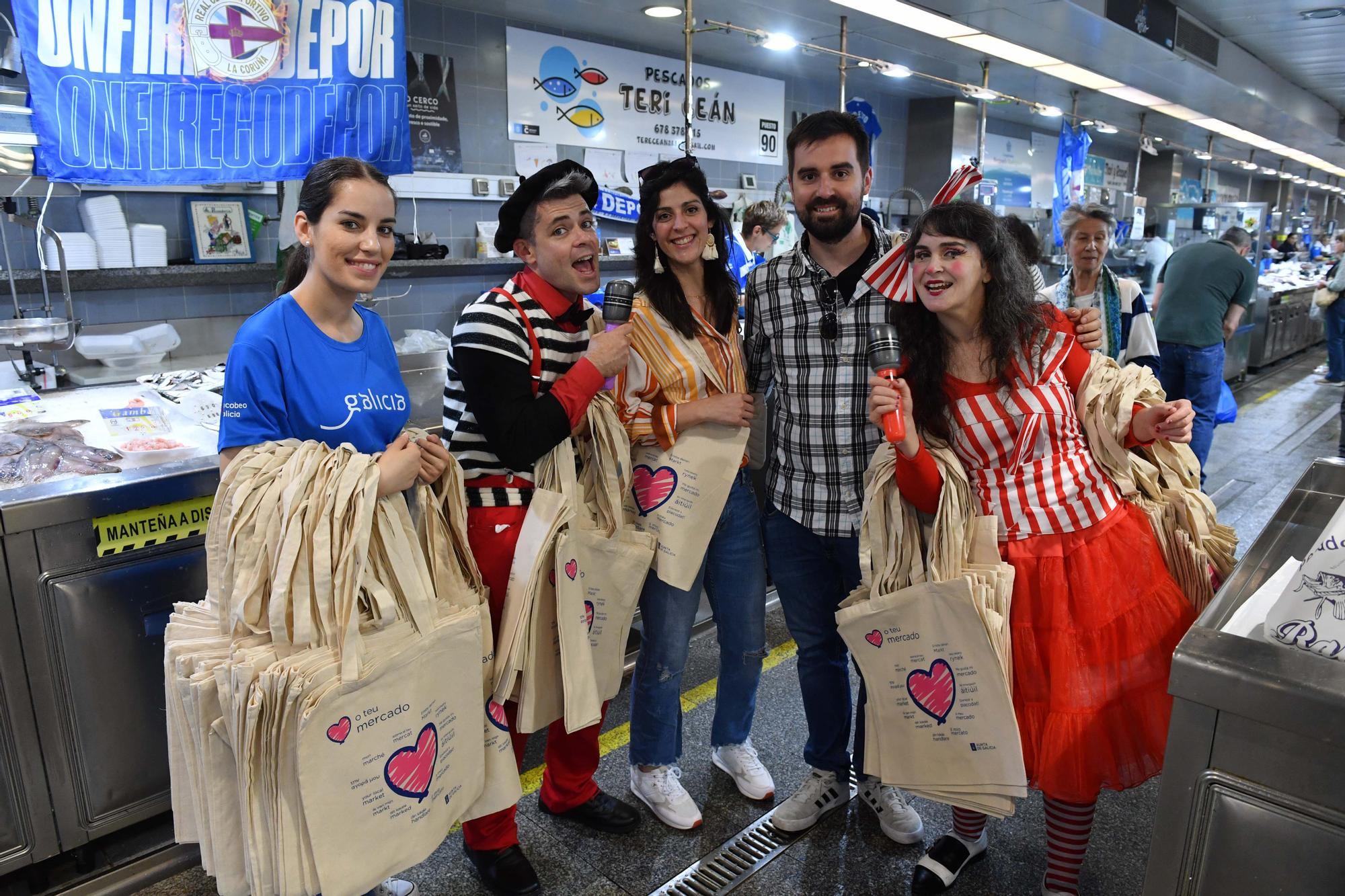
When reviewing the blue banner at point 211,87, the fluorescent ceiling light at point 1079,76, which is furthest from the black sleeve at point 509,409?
the fluorescent ceiling light at point 1079,76

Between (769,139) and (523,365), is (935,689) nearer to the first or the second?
(523,365)

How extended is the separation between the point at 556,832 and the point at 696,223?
1.68 meters

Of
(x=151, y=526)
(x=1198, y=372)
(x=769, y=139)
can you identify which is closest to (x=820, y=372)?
(x=151, y=526)

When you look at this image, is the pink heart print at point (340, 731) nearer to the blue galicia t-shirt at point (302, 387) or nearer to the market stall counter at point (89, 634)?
the blue galicia t-shirt at point (302, 387)

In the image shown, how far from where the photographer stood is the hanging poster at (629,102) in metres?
6.29

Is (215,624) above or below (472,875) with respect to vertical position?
above

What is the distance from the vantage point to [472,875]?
7.47ft

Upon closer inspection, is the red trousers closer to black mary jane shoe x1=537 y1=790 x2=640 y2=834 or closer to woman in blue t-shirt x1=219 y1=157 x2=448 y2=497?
black mary jane shoe x1=537 y1=790 x2=640 y2=834

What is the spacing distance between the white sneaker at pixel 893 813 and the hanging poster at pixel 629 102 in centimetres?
452

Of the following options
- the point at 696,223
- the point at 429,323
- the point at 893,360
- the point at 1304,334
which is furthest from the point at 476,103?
the point at 1304,334

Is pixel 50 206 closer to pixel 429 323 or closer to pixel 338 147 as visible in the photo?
pixel 338 147

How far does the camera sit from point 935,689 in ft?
6.27

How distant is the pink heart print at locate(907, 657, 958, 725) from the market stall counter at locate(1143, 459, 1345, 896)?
0.63 metres

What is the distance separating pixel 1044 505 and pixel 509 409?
3.89 ft
